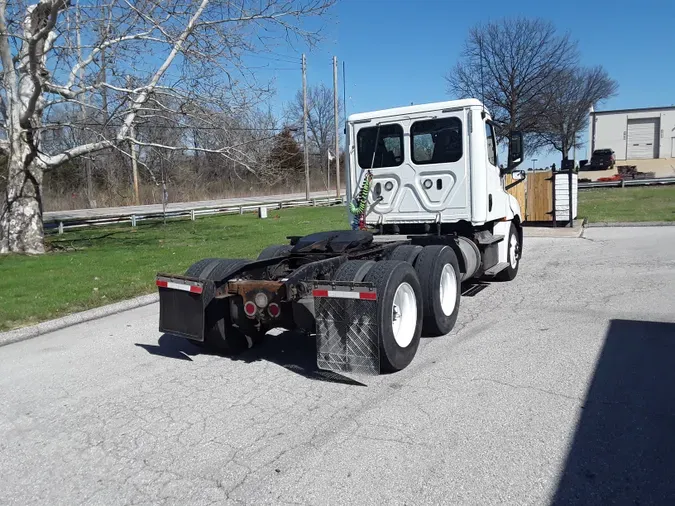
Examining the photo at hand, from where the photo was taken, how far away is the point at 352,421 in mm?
4359

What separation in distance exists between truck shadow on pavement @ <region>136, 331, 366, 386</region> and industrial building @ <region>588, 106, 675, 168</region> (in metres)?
62.0

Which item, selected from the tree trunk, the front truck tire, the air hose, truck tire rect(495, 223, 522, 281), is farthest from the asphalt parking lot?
the tree trunk

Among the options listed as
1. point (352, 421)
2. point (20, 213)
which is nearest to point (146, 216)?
point (20, 213)

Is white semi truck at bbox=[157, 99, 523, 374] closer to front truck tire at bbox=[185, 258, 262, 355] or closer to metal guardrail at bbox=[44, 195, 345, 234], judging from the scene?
front truck tire at bbox=[185, 258, 262, 355]

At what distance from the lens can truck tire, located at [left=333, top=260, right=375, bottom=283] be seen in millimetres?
5340

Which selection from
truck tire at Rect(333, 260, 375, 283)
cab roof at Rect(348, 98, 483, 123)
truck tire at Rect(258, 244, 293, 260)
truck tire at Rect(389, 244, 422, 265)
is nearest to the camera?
truck tire at Rect(333, 260, 375, 283)

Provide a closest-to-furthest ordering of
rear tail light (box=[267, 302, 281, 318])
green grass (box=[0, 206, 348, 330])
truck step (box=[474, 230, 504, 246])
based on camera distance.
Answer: rear tail light (box=[267, 302, 281, 318])
truck step (box=[474, 230, 504, 246])
green grass (box=[0, 206, 348, 330])

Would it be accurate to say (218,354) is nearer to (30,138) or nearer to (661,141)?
(30,138)

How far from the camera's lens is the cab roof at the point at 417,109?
8.05 m

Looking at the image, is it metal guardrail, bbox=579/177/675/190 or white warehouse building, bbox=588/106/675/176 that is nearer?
metal guardrail, bbox=579/177/675/190

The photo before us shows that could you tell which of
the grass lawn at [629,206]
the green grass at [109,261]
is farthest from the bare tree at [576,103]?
the green grass at [109,261]

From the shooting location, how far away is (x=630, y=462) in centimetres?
364

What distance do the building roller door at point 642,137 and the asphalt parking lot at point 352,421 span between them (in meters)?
63.2

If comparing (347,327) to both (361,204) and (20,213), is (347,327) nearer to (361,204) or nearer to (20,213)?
(361,204)
